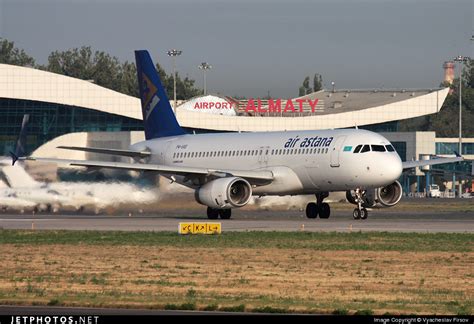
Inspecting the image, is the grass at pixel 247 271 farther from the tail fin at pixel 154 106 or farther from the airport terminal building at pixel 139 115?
the airport terminal building at pixel 139 115

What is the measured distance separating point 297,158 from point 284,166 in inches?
44.7

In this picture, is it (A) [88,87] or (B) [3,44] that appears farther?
(B) [3,44]

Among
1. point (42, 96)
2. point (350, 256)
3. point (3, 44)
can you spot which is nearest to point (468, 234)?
point (350, 256)

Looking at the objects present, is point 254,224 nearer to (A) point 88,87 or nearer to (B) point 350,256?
(B) point 350,256

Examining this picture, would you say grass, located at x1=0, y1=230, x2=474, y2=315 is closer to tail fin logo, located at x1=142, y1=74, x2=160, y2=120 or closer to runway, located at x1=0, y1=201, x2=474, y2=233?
runway, located at x1=0, y1=201, x2=474, y2=233

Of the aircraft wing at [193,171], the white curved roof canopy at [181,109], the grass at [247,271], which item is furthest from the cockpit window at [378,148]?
the white curved roof canopy at [181,109]

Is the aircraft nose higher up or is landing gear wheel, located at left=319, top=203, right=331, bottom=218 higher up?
the aircraft nose

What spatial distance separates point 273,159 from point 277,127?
64.6 metres

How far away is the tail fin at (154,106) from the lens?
6825 cm

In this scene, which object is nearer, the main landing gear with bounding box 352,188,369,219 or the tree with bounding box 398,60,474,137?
the main landing gear with bounding box 352,188,369,219

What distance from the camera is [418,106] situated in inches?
5113

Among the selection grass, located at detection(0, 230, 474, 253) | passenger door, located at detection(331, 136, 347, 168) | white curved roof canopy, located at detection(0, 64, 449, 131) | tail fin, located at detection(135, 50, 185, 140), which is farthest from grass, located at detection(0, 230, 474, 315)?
white curved roof canopy, located at detection(0, 64, 449, 131)

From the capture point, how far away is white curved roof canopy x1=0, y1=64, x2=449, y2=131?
113375 millimetres

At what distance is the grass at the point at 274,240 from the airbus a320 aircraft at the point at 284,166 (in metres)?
11.3
